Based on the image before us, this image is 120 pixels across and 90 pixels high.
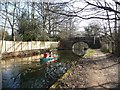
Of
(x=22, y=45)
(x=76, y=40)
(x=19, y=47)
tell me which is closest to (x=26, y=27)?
(x=22, y=45)

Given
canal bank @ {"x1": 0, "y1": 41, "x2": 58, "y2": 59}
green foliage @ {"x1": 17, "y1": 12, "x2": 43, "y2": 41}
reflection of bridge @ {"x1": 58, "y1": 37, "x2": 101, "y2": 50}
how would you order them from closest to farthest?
canal bank @ {"x1": 0, "y1": 41, "x2": 58, "y2": 59}
green foliage @ {"x1": 17, "y1": 12, "x2": 43, "y2": 41}
reflection of bridge @ {"x1": 58, "y1": 37, "x2": 101, "y2": 50}

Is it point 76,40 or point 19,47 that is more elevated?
point 76,40

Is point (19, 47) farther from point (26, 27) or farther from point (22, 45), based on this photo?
point (26, 27)

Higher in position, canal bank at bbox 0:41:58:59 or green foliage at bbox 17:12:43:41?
green foliage at bbox 17:12:43:41

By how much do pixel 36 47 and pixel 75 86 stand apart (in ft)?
105

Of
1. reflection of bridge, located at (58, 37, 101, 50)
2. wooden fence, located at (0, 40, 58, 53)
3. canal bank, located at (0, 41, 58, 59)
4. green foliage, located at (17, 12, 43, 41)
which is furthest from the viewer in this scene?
reflection of bridge, located at (58, 37, 101, 50)

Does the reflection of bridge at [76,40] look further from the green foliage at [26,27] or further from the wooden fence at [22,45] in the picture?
the green foliage at [26,27]

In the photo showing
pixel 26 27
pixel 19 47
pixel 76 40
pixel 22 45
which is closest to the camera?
pixel 19 47

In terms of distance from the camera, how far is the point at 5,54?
27.3 m

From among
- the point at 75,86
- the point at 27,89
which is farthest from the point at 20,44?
the point at 75,86

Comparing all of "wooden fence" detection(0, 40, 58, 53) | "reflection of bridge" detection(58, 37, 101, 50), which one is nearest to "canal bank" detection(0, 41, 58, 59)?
"wooden fence" detection(0, 40, 58, 53)

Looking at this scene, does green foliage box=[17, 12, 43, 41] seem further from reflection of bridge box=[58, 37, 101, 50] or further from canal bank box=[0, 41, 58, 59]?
reflection of bridge box=[58, 37, 101, 50]

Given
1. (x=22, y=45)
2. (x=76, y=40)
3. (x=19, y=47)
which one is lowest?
(x=19, y=47)

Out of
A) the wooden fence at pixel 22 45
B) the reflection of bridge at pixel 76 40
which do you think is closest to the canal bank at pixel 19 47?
the wooden fence at pixel 22 45
